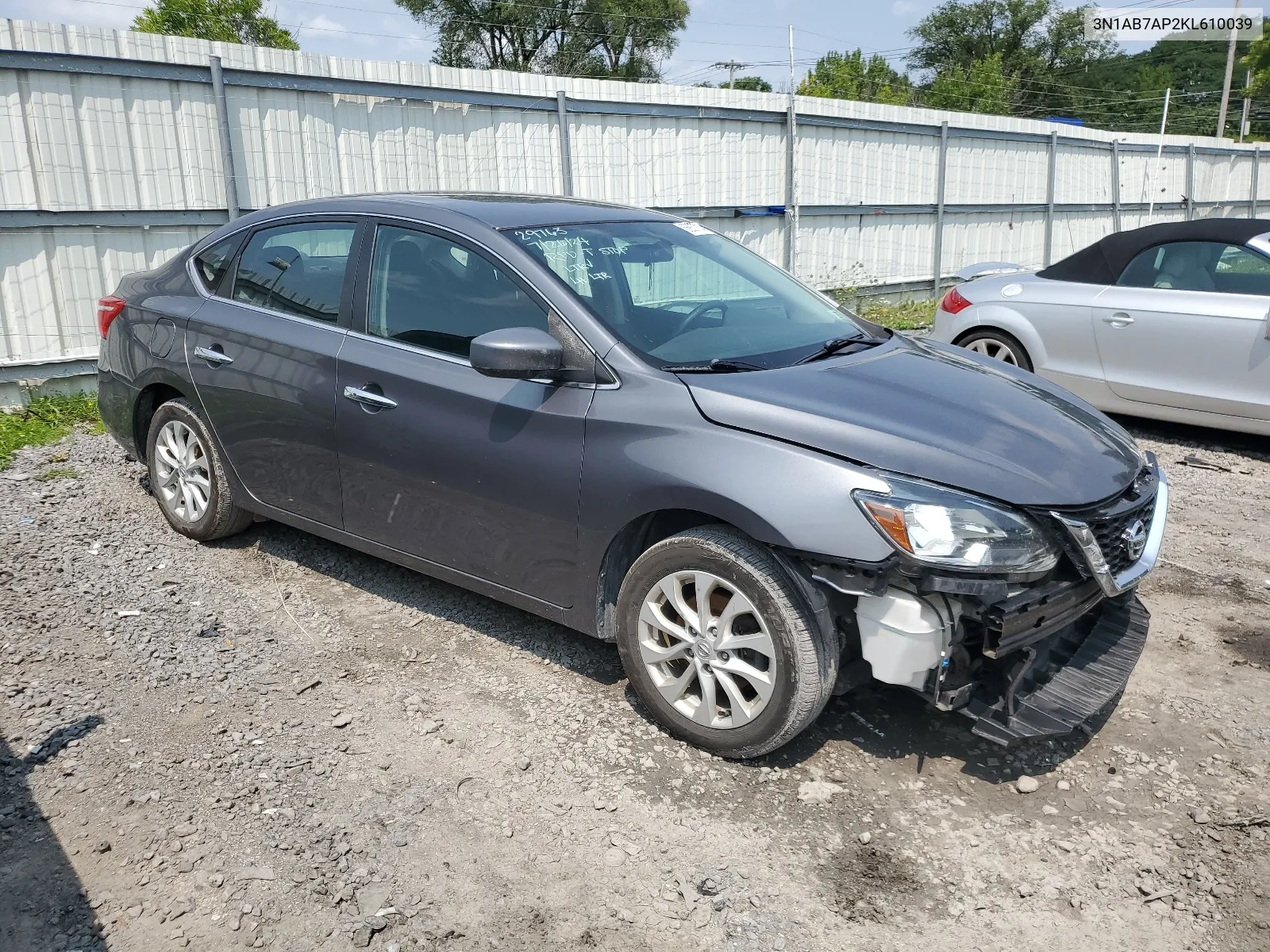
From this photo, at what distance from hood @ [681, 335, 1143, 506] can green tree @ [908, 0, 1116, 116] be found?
76.5 metres

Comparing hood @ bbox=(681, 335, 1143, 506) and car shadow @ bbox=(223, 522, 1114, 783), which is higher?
hood @ bbox=(681, 335, 1143, 506)

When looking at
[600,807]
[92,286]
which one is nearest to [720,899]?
[600,807]

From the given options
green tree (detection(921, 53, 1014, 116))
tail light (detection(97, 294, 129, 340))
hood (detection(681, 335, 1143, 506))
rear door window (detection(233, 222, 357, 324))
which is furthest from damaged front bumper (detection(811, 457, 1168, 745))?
green tree (detection(921, 53, 1014, 116))

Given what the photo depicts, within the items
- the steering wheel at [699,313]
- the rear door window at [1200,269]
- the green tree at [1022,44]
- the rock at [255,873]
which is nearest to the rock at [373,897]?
the rock at [255,873]

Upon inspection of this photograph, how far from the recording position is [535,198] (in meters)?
4.52

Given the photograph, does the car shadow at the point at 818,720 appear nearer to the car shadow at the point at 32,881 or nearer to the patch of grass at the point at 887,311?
the car shadow at the point at 32,881

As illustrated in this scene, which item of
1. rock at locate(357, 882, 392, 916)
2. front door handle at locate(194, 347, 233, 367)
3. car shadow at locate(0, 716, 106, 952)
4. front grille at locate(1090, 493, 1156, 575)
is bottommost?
rock at locate(357, 882, 392, 916)

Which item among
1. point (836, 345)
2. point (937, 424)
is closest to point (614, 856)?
point (937, 424)

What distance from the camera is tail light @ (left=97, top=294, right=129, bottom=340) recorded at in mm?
5242

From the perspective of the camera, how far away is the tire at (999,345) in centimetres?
767

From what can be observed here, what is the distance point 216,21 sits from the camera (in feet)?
130

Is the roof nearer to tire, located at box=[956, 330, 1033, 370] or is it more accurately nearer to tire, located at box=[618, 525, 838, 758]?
tire, located at box=[618, 525, 838, 758]

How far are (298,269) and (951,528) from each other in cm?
307

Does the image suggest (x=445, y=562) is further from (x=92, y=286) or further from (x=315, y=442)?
(x=92, y=286)
